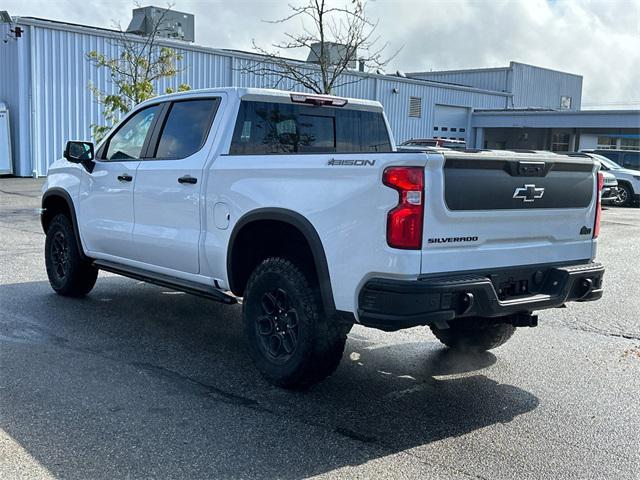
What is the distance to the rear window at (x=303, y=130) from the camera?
18.4 feet

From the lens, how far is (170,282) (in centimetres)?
577

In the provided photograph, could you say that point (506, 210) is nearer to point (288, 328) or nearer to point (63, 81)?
point (288, 328)

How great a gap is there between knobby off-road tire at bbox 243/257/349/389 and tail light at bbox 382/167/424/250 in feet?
2.83

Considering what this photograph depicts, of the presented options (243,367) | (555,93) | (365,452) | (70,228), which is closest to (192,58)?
(70,228)

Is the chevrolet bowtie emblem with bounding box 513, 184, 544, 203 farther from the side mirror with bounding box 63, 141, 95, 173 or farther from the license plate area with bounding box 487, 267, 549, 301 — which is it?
the side mirror with bounding box 63, 141, 95, 173

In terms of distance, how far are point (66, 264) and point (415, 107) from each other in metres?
28.8

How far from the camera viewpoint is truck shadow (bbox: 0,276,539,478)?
3.77 m

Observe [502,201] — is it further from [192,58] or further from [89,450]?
[192,58]

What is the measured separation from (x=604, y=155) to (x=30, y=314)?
22.3 meters

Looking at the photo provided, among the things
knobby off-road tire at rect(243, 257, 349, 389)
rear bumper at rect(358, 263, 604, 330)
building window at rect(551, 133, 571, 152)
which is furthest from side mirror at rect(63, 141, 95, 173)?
building window at rect(551, 133, 571, 152)

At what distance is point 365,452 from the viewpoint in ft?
12.8

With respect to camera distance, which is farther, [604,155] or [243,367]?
[604,155]

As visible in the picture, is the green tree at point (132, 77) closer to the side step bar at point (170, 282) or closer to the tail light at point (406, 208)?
the side step bar at point (170, 282)

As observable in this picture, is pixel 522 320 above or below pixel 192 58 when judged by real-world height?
below
